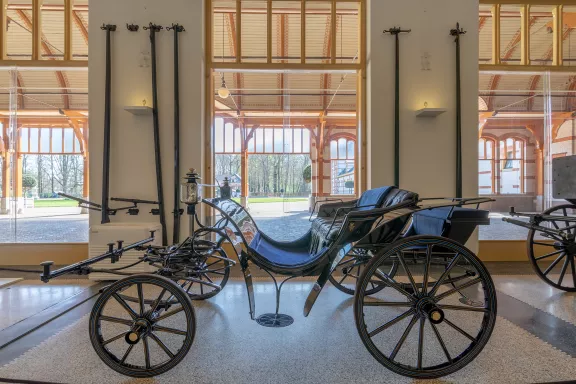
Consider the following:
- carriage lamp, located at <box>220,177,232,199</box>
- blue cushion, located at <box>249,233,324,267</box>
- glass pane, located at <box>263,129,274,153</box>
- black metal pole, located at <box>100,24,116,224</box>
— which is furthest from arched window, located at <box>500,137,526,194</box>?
black metal pole, located at <box>100,24,116,224</box>

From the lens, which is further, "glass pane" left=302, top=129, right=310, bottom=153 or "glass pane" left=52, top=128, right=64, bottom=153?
"glass pane" left=302, top=129, right=310, bottom=153

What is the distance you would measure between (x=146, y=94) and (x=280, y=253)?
9.64ft

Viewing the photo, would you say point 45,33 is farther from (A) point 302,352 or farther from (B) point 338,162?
(B) point 338,162

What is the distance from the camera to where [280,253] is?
273 cm

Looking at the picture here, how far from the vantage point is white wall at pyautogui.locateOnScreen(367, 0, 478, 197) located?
4.27 meters

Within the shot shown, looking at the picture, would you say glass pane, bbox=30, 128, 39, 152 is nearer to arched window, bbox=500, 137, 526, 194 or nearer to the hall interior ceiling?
the hall interior ceiling

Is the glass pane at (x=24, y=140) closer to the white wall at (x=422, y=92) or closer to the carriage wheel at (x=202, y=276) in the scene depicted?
the carriage wheel at (x=202, y=276)

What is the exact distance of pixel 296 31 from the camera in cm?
536

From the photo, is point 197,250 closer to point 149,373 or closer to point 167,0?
point 149,373

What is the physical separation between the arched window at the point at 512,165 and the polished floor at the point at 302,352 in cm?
659

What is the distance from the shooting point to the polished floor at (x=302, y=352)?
1.82 meters

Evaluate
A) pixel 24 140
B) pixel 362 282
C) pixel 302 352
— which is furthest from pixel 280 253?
pixel 24 140

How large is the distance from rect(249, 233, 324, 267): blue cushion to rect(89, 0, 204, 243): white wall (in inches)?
74.4

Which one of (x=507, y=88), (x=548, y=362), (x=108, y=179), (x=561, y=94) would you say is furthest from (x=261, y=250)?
(x=507, y=88)
